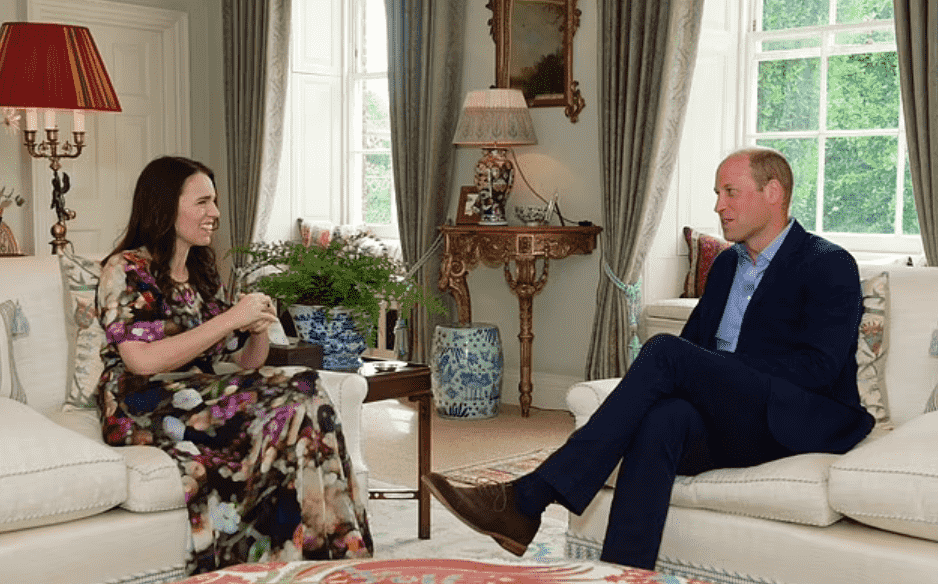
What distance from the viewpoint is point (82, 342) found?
3213 mm

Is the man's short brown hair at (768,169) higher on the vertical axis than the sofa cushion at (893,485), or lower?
higher

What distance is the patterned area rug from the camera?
177 inches

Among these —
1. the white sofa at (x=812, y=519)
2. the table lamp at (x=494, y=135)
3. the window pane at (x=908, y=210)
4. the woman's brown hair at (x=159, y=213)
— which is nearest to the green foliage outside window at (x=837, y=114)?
the window pane at (x=908, y=210)

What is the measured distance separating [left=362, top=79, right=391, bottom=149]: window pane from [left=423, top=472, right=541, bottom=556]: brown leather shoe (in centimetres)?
465

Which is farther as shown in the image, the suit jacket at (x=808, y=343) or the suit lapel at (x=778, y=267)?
the suit lapel at (x=778, y=267)

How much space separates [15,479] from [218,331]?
640 mm

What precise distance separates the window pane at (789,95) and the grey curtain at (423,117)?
1.53 m

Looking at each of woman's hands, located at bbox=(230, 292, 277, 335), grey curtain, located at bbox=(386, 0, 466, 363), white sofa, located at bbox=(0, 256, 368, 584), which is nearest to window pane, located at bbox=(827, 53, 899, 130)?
grey curtain, located at bbox=(386, 0, 466, 363)

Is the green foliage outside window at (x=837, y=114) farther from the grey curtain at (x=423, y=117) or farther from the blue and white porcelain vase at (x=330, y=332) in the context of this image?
the blue and white porcelain vase at (x=330, y=332)

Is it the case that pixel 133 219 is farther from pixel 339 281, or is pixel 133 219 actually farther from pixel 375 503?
pixel 375 503

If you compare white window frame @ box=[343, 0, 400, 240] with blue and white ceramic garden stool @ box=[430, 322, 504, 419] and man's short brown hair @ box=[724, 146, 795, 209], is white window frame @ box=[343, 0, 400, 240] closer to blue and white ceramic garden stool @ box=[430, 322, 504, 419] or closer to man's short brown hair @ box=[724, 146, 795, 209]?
blue and white ceramic garden stool @ box=[430, 322, 504, 419]

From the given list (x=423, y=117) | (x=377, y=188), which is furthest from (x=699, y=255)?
(x=377, y=188)

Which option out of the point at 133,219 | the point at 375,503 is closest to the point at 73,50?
the point at 133,219

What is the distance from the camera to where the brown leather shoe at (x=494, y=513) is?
2.92 meters
